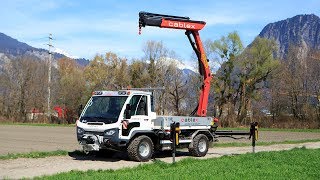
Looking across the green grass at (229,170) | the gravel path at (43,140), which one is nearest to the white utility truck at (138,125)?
the green grass at (229,170)

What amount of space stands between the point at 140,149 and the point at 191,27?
247 inches

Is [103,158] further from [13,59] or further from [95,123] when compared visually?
[13,59]

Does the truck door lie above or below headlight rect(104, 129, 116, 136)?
above

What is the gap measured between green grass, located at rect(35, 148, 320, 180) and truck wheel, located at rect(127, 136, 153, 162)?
2234 mm

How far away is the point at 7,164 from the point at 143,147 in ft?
16.0

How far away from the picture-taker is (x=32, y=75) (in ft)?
303

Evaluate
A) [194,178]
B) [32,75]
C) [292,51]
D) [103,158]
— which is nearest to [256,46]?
[292,51]

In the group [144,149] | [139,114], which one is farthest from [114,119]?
[144,149]

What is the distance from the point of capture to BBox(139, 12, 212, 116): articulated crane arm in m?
19.6

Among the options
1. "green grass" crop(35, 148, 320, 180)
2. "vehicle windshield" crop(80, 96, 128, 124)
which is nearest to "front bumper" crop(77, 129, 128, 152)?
"vehicle windshield" crop(80, 96, 128, 124)

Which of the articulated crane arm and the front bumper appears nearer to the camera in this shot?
the front bumper

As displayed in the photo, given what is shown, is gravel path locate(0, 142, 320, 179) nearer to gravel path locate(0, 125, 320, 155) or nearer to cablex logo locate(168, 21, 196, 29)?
gravel path locate(0, 125, 320, 155)

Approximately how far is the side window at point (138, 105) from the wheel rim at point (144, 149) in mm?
1197

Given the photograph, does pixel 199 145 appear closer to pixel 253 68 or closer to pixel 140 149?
pixel 140 149
